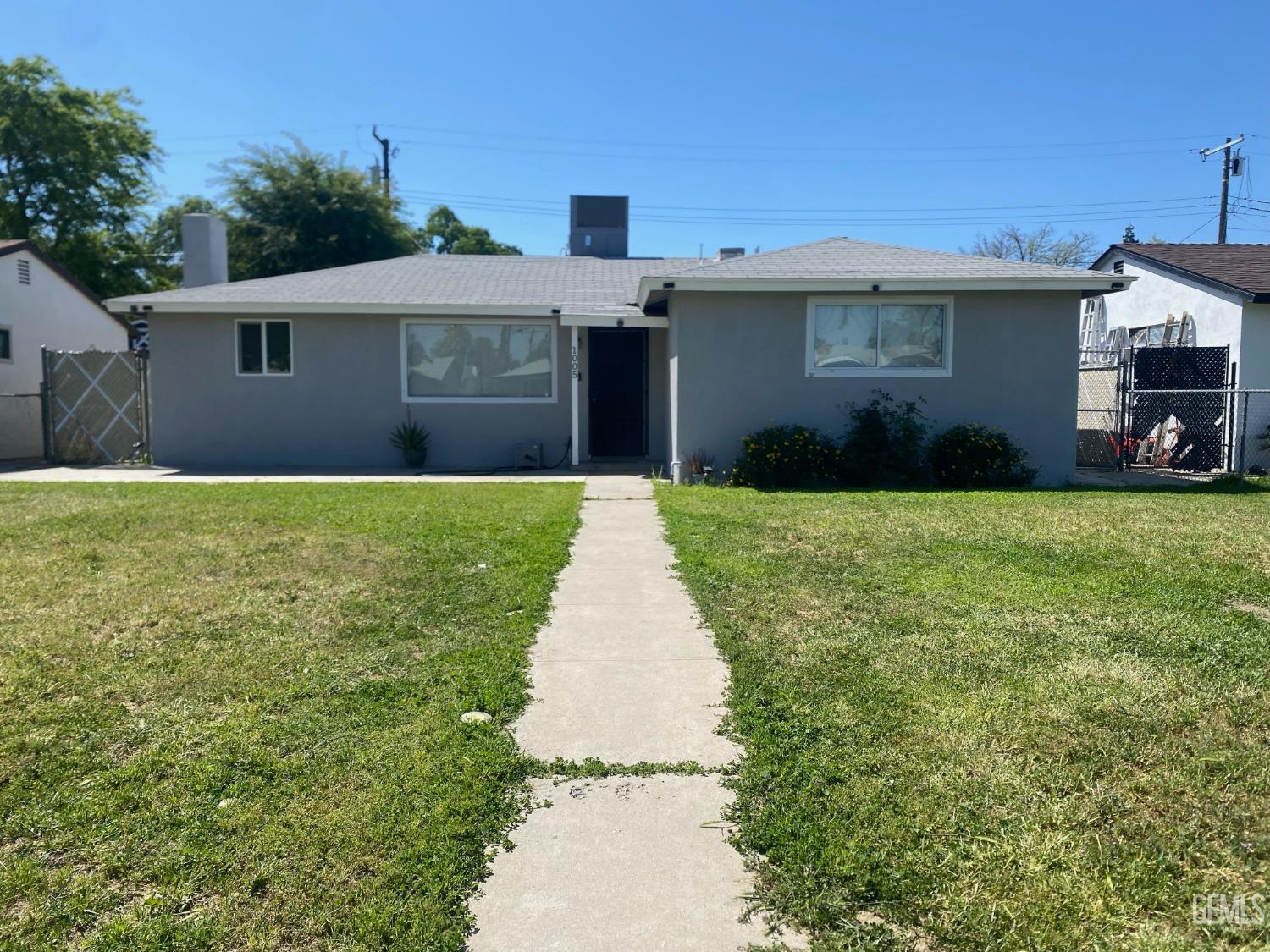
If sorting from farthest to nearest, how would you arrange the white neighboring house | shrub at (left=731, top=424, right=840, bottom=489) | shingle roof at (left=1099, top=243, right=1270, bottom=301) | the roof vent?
the roof vent, the white neighboring house, shingle roof at (left=1099, top=243, right=1270, bottom=301), shrub at (left=731, top=424, right=840, bottom=489)

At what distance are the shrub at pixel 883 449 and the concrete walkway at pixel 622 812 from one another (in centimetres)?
679

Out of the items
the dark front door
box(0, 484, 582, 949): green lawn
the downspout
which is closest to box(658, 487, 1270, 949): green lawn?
box(0, 484, 582, 949): green lawn

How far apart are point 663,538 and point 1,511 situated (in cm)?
651

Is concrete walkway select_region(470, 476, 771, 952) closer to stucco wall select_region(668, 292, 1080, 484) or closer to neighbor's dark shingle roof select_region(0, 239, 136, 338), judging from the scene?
stucco wall select_region(668, 292, 1080, 484)

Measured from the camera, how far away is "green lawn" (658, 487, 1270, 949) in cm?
262

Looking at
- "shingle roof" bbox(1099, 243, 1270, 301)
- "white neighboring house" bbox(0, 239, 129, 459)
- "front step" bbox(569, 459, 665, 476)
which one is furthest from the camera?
"white neighboring house" bbox(0, 239, 129, 459)

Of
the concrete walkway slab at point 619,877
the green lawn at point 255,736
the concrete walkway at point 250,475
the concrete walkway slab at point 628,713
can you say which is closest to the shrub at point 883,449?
the concrete walkway at point 250,475

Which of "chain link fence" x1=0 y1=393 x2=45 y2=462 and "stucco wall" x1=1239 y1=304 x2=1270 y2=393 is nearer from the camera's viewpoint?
"stucco wall" x1=1239 y1=304 x2=1270 y2=393

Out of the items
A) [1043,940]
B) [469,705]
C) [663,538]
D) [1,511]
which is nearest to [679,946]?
[1043,940]

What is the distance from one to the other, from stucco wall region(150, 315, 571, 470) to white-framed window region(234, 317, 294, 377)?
103mm

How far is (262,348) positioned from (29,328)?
8.55 metres

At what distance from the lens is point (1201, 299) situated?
16.2 meters

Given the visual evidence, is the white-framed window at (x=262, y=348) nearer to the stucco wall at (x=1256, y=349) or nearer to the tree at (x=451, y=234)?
the stucco wall at (x=1256, y=349)

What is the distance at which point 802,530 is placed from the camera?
8.23 metres
